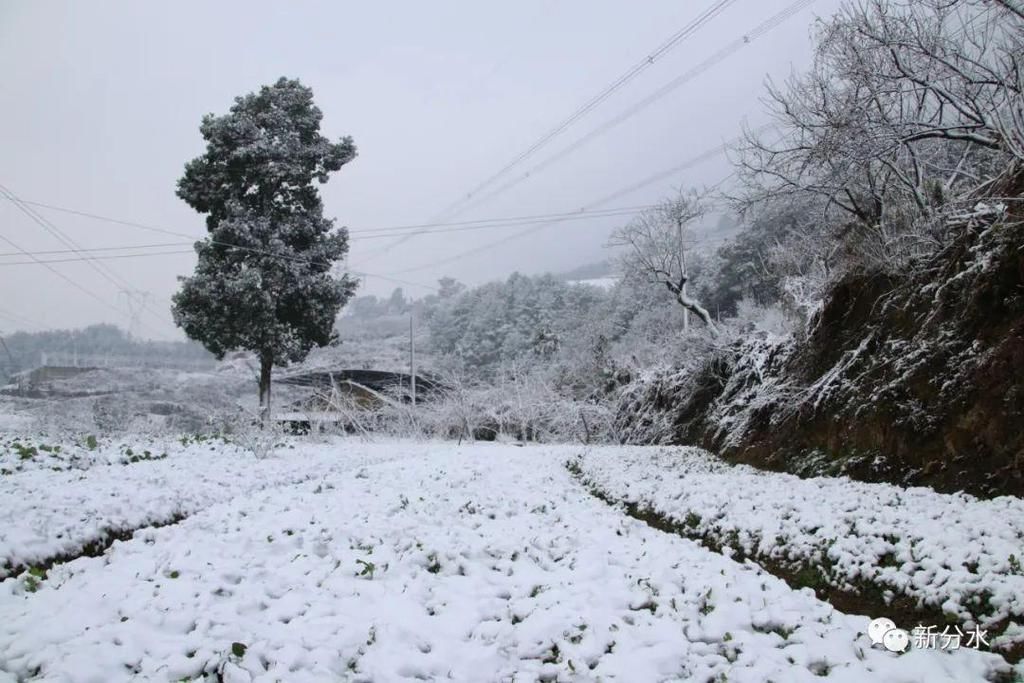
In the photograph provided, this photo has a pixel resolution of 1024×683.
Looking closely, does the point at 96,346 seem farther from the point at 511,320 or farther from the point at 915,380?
the point at 915,380

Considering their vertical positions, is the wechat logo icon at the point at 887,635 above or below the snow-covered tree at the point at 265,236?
below

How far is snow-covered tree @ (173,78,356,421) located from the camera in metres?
20.8

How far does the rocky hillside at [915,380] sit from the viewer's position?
6.26 m

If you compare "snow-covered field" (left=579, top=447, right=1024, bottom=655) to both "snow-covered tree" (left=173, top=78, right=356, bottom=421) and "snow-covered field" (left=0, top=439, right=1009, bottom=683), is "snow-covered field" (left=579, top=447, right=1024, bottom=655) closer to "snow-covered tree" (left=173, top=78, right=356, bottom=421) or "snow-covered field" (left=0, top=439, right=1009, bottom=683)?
"snow-covered field" (left=0, top=439, right=1009, bottom=683)

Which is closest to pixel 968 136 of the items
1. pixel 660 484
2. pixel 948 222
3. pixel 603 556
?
pixel 948 222

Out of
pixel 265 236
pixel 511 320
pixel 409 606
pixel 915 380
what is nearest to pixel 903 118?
pixel 915 380

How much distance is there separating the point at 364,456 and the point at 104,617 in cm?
1160

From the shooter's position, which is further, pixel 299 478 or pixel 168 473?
pixel 299 478

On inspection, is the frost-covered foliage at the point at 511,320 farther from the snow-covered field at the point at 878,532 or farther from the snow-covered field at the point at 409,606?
the snow-covered field at the point at 409,606

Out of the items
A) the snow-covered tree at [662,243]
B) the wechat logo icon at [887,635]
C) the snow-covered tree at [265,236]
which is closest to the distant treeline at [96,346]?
the snow-covered tree at [265,236]

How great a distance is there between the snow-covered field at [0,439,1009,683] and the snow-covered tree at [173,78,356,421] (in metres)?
14.0

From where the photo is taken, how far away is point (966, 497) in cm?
577

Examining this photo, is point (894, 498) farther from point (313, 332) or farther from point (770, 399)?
point (313, 332)

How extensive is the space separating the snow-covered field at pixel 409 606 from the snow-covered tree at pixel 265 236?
14.0 meters
